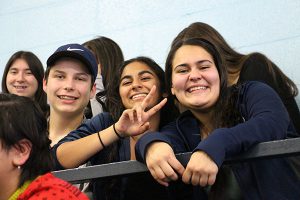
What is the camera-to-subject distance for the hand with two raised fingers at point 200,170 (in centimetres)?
107

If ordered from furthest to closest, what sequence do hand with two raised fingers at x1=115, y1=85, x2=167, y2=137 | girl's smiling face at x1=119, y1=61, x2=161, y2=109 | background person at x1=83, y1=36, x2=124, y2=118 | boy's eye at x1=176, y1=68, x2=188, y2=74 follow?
background person at x1=83, y1=36, x2=124, y2=118 → girl's smiling face at x1=119, y1=61, x2=161, y2=109 → boy's eye at x1=176, y1=68, x2=188, y2=74 → hand with two raised fingers at x1=115, y1=85, x2=167, y2=137

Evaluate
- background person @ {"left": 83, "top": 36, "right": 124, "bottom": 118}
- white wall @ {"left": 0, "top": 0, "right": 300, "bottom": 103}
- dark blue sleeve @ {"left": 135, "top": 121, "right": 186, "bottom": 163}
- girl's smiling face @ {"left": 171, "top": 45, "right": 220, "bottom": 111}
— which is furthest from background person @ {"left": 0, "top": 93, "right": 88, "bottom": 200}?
white wall @ {"left": 0, "top": 0, "right": 300, "bottom": 103}

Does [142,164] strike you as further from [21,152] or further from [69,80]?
[69,80]

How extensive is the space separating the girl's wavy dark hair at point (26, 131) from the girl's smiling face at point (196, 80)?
1.49 ft

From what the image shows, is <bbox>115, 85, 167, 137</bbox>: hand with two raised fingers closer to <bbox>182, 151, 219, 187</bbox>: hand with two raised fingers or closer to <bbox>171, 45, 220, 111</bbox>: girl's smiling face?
<bbox>171, 45, 220, 111</bbox>: girl's smiling face

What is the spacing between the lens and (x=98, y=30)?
3074 millimetres

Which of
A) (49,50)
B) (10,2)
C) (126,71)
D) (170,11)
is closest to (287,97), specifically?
(126,71)

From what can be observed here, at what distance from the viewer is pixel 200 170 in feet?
3.50

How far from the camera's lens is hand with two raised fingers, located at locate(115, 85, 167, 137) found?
4.45 feet

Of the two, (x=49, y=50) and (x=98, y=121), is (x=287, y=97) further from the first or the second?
(x=49, y=50)

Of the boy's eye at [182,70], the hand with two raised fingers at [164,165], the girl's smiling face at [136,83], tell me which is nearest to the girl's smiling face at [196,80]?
the boy's eye at [182,70]

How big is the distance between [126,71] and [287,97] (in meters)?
0.60

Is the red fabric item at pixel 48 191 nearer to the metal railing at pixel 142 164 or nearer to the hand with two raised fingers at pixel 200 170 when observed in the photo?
the metal railing at pixel 142 164

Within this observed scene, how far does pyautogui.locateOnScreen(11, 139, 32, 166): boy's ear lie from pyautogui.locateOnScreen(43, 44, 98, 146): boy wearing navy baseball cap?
1.93ft
